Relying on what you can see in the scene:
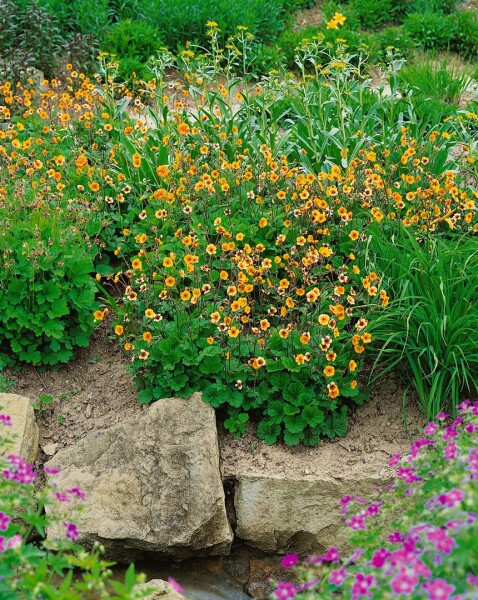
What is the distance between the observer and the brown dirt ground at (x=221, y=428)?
377 cm

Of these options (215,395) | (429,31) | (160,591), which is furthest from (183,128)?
(429,31)

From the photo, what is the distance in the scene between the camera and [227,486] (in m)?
3.77

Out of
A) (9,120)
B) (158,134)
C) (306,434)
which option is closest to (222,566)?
(306,434)

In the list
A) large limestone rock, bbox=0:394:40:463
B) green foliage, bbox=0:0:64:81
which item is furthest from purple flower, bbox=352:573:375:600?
green foliage, bbox=0:0:64:81

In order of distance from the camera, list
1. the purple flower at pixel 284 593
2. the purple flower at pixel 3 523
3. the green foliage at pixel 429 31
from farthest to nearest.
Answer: the green foliage at pixel 429 31, the purple flower at pixel 3 523, the purple flower at pixel 284 593

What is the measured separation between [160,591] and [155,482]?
0.49m

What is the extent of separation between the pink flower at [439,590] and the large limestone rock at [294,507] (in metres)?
1.78

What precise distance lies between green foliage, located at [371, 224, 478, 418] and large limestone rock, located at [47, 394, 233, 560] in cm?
90

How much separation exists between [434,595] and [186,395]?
2.14 meters

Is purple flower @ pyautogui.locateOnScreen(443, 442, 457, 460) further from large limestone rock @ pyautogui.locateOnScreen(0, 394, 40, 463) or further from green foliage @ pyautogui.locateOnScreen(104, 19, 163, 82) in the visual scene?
green foliage @ pyautogui.locateOnScreen(104, 19, 163, 82)

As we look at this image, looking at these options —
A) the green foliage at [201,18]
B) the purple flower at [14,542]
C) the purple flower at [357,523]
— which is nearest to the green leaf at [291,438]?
the purple flower at [357,523]

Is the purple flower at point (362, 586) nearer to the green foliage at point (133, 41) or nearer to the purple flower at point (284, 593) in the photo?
the purple flower at point (284, 593)

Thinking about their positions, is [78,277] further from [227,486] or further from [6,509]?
[6,509]

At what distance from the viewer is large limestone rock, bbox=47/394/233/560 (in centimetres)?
350
